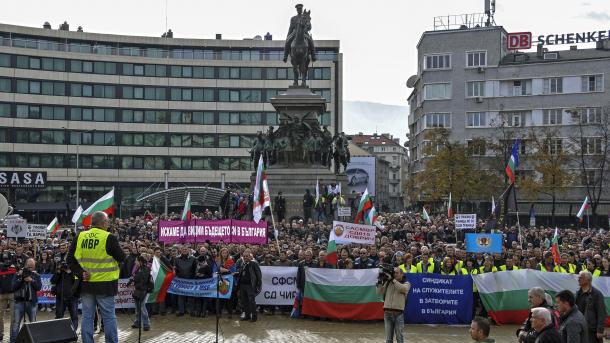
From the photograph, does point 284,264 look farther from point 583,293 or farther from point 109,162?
point 109,162

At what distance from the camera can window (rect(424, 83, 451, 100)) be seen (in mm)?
79125

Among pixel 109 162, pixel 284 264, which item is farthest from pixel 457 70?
pixel 284 264

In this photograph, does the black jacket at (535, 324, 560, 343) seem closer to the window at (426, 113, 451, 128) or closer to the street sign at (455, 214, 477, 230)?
the street sign at (455, 214, 477, 230)

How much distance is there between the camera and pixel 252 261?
738 inches

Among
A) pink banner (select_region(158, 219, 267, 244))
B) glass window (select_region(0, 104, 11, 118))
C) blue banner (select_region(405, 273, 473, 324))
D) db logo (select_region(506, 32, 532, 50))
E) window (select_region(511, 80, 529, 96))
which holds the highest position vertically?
db logo (select_region(506, 32, 532, 50))

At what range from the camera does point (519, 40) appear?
3068 inches

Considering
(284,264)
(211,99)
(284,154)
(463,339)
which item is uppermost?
(211,99)

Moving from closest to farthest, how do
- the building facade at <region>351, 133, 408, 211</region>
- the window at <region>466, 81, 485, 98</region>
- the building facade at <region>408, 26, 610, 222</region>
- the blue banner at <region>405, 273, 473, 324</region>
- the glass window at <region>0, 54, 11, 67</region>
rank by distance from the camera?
the blue banner at <region>405, 273, 473, 324</region> < the building facade at <region>408, 26, 610, 222</region> < the window at <region>466, 81, 485, 98</region> < the glass window at <region>0, 54, 11, 67</region> < the building facade at <region>351, 133, 408, 211</region>

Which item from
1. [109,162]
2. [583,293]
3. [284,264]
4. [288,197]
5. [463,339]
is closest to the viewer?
[583,293]

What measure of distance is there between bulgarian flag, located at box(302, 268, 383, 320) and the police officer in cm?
866

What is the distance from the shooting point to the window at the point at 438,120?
79438mm

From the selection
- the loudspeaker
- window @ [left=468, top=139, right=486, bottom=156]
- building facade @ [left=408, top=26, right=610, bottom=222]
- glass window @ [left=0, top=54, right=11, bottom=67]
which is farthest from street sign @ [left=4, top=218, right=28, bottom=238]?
glass window @ [left=0, top=54, right=11, bottom=67]

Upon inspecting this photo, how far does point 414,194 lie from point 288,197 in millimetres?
41529

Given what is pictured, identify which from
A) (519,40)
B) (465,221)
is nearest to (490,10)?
(519,40)
